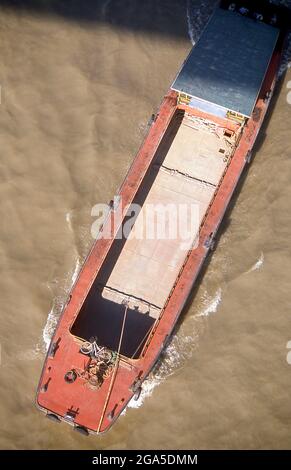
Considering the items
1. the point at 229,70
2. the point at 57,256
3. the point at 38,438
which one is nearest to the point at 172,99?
the point at 229,70

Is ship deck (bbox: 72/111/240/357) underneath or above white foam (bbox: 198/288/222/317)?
above

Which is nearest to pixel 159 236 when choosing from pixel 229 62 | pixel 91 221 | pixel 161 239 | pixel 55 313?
pixel 161 239

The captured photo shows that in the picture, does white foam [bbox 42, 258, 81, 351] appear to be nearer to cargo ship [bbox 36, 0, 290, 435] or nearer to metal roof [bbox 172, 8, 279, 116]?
cargo ship [bbox 36, 0, 290, 435]

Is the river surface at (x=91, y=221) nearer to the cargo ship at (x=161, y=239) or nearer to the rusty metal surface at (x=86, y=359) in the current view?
the cargo ship at (x=161, y=239)

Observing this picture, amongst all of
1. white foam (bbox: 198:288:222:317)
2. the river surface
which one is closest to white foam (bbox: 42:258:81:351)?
the river surface

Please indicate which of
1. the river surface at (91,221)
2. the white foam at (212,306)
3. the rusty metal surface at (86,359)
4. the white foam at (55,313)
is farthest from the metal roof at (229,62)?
the white foam at (55,313)

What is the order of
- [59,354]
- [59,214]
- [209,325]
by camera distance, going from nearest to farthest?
[59,354], [209,325], [59,214]
